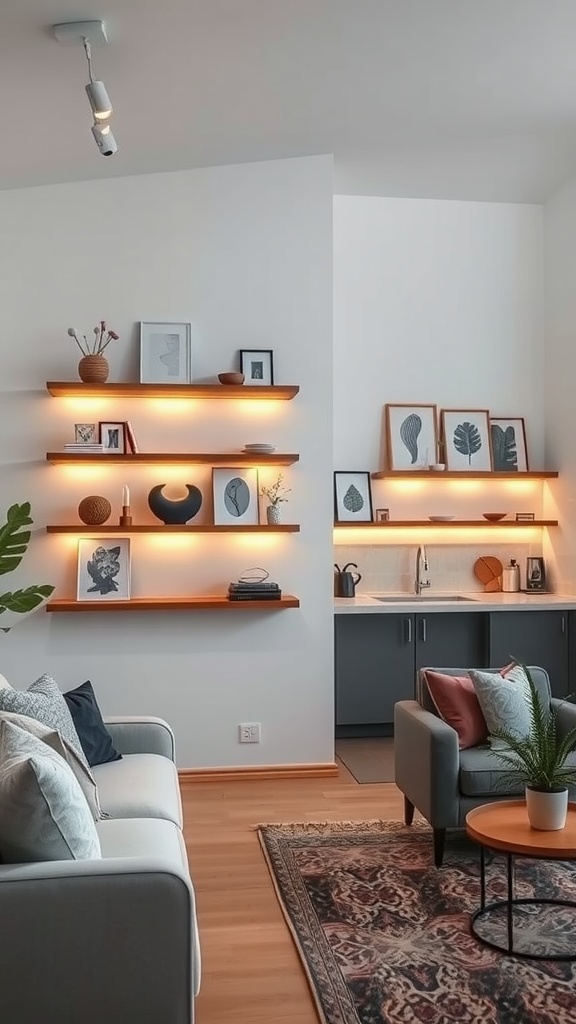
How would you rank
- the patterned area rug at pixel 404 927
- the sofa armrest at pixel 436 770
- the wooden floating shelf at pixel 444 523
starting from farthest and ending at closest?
the wooden floating shelf at pixel 444 523
the sofa armrest at pixel 436 770
the patterned area rug at pixel 404 927

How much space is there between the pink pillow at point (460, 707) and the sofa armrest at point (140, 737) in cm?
111

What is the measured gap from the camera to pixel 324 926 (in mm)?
3182

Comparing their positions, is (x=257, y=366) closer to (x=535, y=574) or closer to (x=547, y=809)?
(x=535, y=574)

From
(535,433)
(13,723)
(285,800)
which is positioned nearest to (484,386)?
(535,433)

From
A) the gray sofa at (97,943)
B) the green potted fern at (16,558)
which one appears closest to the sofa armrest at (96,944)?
the gray sofa at (97,943)

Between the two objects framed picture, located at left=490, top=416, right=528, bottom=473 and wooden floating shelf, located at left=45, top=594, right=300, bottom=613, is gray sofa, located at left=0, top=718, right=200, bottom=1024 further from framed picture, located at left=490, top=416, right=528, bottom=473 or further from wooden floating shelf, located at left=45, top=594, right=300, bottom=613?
framed picture, located at left=490, top=416, right=528, bottom=473

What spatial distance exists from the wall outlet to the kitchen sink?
4.10 feet

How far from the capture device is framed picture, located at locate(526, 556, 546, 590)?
20.7 ft

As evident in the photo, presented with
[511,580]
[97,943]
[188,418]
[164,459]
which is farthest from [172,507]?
[97,943]

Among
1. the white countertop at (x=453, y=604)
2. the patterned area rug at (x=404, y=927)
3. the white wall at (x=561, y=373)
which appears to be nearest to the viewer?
the patterned area rug at (x=404, y=927)

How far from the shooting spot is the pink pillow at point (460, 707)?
391 cm

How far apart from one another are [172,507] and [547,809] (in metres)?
2.57

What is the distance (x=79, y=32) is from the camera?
11.1ft

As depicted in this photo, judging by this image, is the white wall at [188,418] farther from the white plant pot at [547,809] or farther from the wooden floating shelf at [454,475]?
the white plant pot at [547,809]
